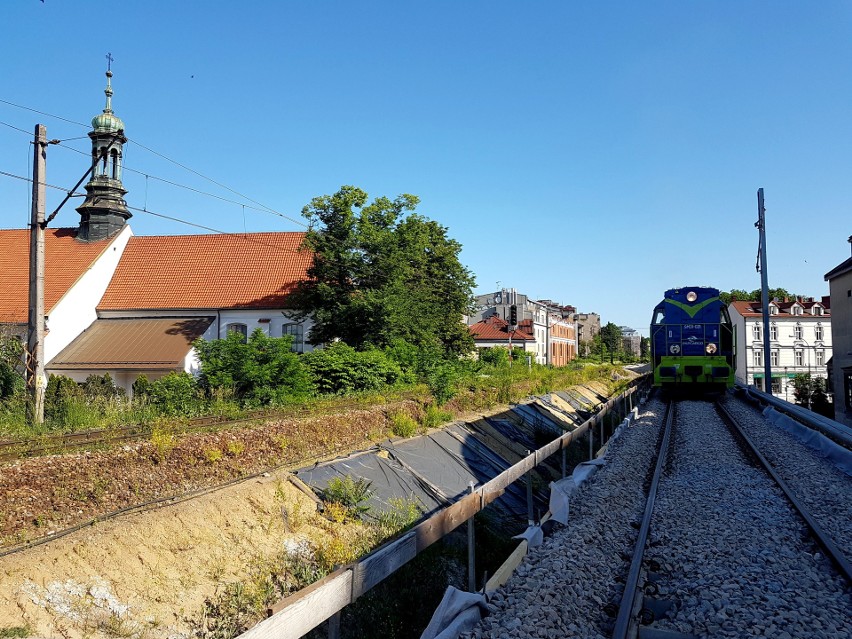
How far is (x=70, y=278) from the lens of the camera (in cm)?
3353

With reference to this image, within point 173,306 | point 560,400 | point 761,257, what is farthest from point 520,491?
point 173,306

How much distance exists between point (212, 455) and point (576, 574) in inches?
233

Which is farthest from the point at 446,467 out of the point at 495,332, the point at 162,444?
the point at 495,332

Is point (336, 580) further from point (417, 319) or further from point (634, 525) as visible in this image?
point (417, 319)

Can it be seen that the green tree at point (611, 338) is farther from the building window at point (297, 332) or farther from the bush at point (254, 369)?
the bush at point (254, 369)

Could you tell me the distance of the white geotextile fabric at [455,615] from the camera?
4941 millimetres

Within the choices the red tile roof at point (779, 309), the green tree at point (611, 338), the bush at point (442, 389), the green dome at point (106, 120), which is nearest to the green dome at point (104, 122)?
the green dome at point (106, 120)

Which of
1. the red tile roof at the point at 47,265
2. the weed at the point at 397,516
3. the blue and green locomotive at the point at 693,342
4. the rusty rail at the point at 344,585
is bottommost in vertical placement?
the weed at the point at 397,516

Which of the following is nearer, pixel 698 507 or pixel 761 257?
pixel 698 507

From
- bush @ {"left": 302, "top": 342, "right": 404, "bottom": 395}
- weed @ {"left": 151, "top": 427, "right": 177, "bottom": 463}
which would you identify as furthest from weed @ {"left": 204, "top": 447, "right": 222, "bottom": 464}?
bush @ {"left": 302, "top": 342, "right": 404, "bottom": 395}

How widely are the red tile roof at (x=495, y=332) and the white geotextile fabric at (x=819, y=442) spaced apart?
50.4 meters

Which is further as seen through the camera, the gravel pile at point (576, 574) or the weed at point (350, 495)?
the weed at point (350, 495)

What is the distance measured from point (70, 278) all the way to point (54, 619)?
3291 cm

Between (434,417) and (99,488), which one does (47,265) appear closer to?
(434,417)
